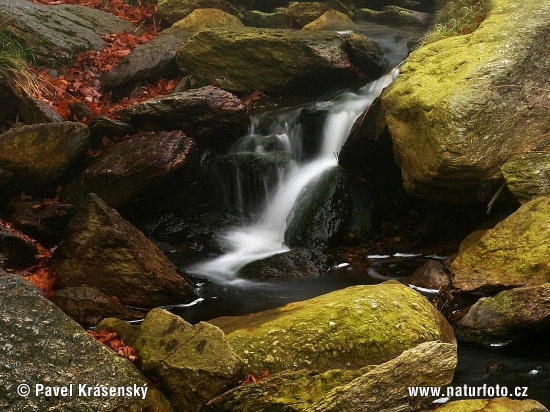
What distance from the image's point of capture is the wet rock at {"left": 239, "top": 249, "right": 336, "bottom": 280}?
6.79m

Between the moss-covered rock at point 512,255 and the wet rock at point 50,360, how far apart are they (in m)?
3.20

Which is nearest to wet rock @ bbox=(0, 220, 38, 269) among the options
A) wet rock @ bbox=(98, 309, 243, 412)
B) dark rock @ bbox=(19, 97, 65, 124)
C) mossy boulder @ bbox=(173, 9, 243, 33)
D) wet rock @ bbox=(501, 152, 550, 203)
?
dark rock @ bbox=(19, 97, 65, 124)

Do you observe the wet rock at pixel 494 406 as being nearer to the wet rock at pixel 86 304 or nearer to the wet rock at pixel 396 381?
the wet rock at pixel 396 381

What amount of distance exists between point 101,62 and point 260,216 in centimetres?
470

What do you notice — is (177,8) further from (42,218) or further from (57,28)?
(42,218)

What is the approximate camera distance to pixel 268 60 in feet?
33.5

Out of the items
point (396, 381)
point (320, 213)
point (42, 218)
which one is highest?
point (42, 218)

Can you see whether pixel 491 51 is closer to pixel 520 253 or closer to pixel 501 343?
pixel 520 253

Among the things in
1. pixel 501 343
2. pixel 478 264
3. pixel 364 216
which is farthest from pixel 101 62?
pixel 501 343

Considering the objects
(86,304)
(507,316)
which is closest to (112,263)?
(86,304)

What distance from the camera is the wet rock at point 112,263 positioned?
232 inches

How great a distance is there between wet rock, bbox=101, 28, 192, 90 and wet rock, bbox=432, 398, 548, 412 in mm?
8244

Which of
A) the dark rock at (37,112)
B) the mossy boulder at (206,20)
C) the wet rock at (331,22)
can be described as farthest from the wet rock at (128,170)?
the wet rock at (331,22)

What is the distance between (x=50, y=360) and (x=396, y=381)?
2107mm
